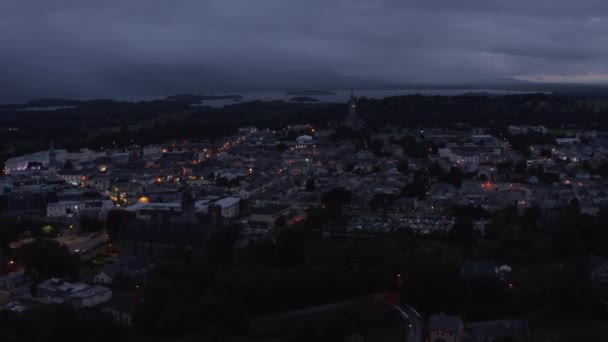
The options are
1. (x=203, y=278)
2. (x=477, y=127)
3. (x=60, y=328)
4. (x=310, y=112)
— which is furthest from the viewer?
(x=310, y=112)

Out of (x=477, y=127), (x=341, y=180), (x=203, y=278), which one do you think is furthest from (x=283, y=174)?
(x=477, y=127)

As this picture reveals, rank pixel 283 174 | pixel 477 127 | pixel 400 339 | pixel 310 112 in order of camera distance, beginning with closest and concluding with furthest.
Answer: pixel 400 339
pixel 283 174
pixel 477 127
pixel 310 112

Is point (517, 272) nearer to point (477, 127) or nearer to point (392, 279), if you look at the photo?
point (392, 279)

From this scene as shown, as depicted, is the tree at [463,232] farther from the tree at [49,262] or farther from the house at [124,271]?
the tree at [49,262]

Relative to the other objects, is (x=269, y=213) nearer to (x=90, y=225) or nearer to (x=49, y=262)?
(x=90, y=225)

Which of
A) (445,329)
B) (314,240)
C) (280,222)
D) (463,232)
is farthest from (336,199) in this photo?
(445,329)

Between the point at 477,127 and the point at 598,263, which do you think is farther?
the point at 477,127
